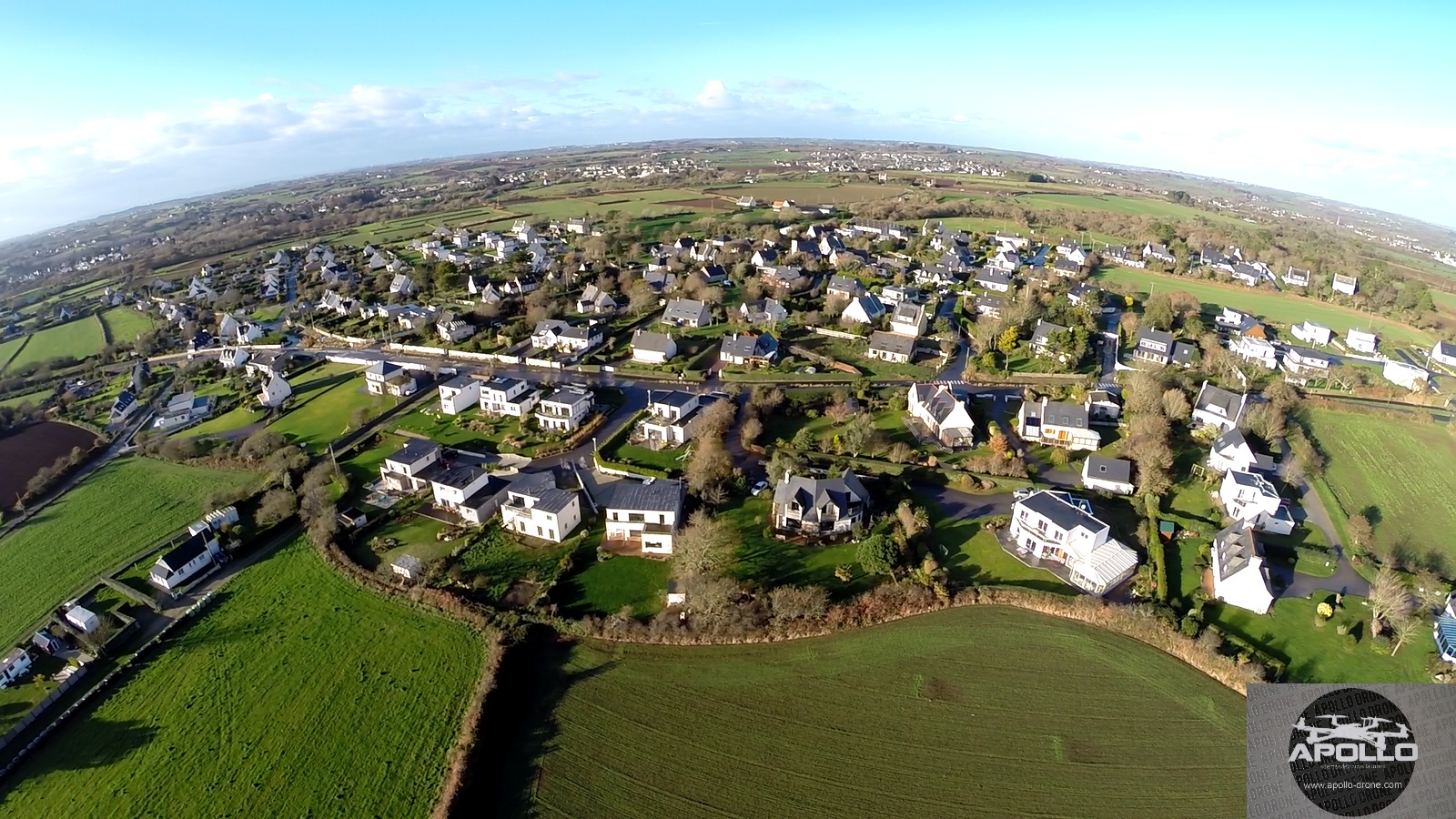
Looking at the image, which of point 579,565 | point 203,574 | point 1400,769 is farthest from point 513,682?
point 1400,769

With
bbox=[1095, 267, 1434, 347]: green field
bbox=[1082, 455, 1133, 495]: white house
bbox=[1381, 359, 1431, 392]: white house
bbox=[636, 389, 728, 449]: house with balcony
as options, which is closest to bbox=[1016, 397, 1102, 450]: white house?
bbox=[1082, 455, 1133, 495]: white house

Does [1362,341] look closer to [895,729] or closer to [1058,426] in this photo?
[1058,426]

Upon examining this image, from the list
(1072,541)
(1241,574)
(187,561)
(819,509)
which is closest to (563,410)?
(819,509)

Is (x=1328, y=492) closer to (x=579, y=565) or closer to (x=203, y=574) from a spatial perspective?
(x=579, y=565)

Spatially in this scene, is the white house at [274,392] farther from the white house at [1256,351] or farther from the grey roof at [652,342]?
the white house at [1256,351]

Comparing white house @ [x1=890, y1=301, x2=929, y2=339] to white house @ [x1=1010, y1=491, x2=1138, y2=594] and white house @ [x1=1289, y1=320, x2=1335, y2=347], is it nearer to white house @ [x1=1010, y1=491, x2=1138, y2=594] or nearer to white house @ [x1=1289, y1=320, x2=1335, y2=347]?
white house @ [x1=1010, y1=491, x2=1138, y2=594]
